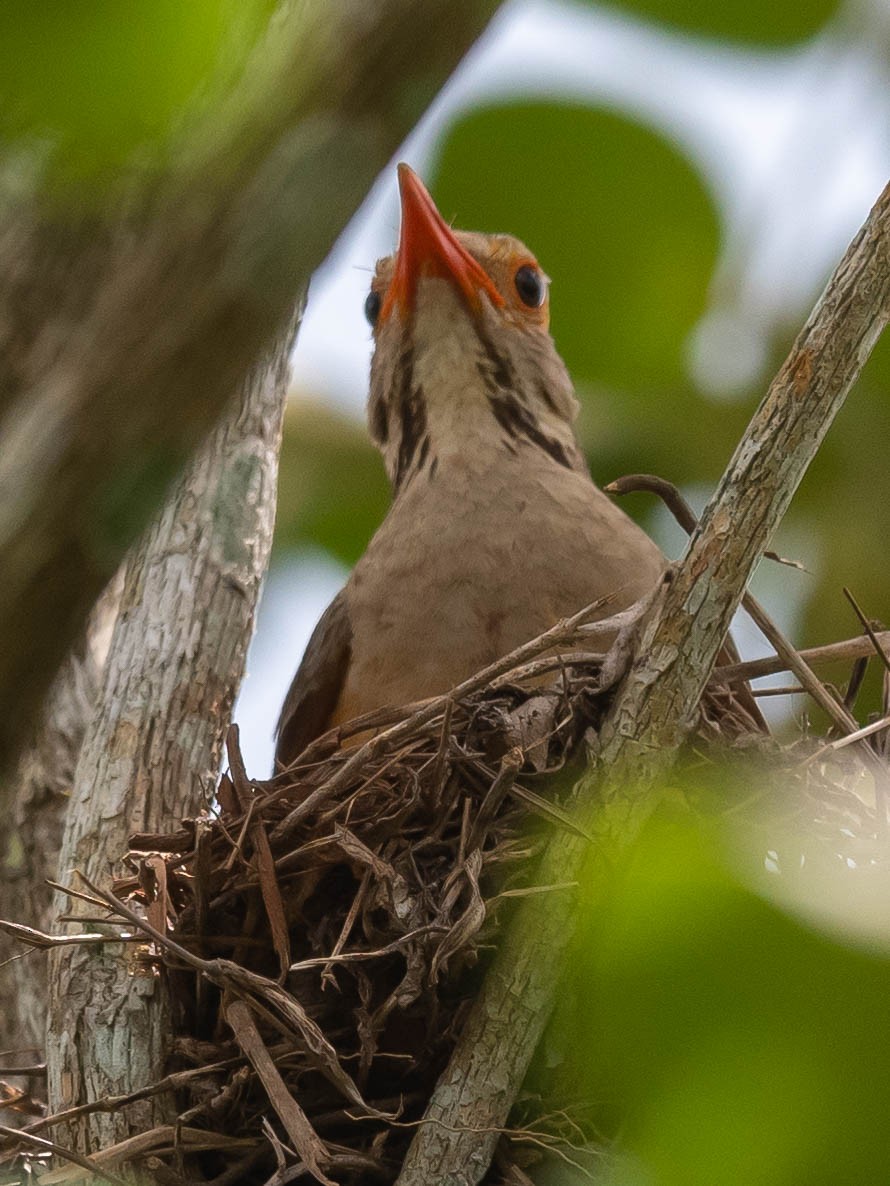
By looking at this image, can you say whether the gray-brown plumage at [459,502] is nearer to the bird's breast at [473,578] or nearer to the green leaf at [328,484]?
the bird's breast at [473,578]

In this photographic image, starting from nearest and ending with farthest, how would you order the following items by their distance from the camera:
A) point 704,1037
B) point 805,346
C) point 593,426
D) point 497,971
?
point 704,1037, point 805,346, point 497,971, point 593,426

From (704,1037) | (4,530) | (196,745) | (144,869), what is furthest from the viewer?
(196,745)

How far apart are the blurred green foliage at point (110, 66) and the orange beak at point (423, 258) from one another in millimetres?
3015

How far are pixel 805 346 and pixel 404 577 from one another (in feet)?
5.48

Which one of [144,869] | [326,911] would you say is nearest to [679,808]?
[326,911]

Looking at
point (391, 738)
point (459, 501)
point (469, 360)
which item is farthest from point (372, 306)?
point (391, 738)

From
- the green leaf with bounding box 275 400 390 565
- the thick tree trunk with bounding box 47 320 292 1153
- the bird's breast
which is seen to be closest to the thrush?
the bird's breast

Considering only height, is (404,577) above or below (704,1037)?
above

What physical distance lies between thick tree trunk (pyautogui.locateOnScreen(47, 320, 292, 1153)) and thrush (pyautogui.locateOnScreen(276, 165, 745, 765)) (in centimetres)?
32

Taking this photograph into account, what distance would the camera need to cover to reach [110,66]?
37.1 inches

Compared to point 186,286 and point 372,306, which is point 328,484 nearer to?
point 372,306

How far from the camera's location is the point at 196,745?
11.6 feet

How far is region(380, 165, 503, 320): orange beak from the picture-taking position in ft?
13.4

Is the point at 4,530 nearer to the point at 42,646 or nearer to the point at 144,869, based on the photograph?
the point at 42,646
